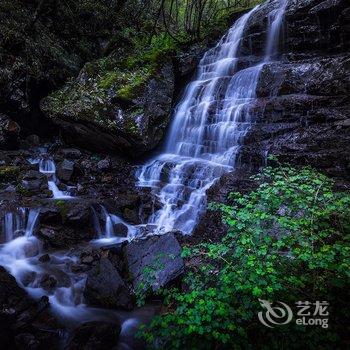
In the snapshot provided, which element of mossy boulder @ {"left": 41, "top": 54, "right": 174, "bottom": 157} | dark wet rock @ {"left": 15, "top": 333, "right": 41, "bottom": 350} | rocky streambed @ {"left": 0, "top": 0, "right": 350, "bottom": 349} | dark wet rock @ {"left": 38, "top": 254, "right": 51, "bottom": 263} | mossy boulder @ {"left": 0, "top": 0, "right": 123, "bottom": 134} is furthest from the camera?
mossy boulder @ {"left": 0, "top": 0, "right": 123, "bottom": 134}

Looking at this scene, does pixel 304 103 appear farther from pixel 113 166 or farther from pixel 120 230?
pixel 113 166

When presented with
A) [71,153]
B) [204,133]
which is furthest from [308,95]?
[71,153]

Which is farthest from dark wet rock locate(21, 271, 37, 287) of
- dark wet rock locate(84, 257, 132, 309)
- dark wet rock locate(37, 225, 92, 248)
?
dark wet rock locate(84, 257, 132, 309)

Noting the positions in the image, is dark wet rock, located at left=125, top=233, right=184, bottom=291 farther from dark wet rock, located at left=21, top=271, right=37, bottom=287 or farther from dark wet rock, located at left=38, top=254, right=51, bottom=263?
dark wet rock, located at left=21, top=271, right=37, bottom=287

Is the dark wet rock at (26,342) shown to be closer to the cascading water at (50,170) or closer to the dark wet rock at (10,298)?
the dark wet rock at (10,298)

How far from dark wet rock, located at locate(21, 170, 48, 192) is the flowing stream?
11.8 inches

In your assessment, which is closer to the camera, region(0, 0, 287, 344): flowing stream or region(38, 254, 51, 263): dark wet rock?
region(0, 0, 287, 344): flowing stream

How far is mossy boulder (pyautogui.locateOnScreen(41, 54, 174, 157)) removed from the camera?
33.5 feet

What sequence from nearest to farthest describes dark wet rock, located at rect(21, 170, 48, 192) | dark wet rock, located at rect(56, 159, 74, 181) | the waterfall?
1. the waterfall
2. dark wet rock, located at rect(21, 170, 48, 192)
3. dark wet rock, located at rect(56, 159, 74, 181)

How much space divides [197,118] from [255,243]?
7.55m

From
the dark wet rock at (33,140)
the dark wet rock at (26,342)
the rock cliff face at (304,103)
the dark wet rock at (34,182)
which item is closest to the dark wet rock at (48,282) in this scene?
the dark wet rock at (26,342)

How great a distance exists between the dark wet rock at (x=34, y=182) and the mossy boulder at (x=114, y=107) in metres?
2.38

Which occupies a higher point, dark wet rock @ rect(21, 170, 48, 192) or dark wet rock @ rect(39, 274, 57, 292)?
dark wet rock @ rect(21, 170, 48, 192)

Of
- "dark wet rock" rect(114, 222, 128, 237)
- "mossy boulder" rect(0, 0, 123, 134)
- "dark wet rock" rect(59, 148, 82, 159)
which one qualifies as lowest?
"dark wet rock" rect(114, 222, 128, 237)
